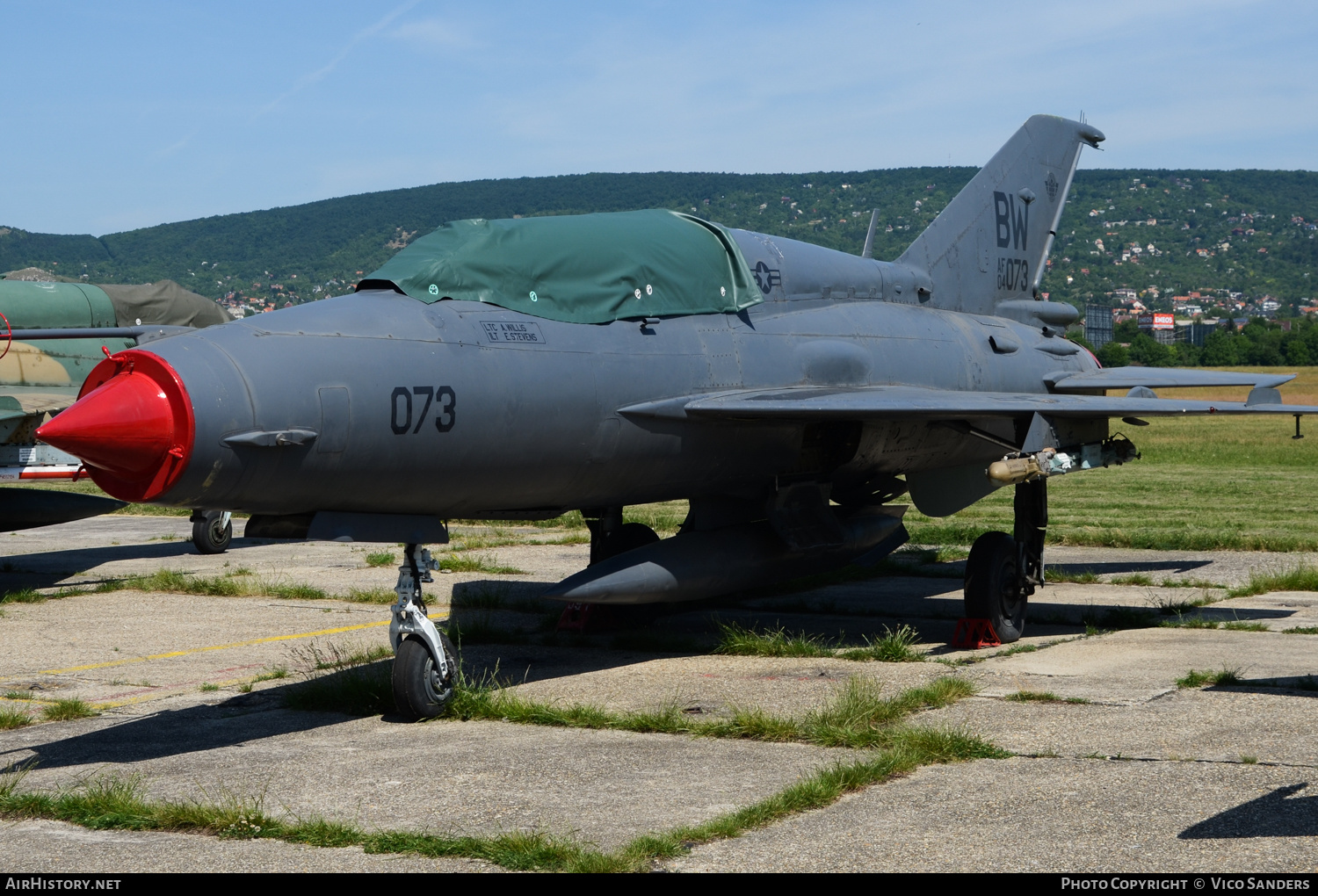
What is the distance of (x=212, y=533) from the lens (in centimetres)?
1858

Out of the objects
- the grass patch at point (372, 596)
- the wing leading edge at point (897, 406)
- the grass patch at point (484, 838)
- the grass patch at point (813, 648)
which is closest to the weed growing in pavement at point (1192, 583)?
the wing leading edge at point (897, 406)

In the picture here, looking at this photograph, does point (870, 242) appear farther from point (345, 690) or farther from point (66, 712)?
point (66, 712)

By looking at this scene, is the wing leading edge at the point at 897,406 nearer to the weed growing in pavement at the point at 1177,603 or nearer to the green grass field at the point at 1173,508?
the weed growing in pavement at the point at 1177,603

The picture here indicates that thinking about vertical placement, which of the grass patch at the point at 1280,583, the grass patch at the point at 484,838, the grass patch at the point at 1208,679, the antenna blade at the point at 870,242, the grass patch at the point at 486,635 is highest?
the antenna blade at the point at 870,242

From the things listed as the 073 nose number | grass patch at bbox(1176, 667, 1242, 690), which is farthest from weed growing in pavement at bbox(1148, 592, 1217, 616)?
the 073 nose number

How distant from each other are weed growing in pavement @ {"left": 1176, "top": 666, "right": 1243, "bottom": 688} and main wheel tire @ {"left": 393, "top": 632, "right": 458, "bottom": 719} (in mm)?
4939

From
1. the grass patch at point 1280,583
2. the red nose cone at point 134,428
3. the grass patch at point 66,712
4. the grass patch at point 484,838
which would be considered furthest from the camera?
the grass patch at point 1280,583

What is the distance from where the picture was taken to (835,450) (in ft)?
37.4

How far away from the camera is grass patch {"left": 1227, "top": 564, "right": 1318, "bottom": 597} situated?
13.8 metres

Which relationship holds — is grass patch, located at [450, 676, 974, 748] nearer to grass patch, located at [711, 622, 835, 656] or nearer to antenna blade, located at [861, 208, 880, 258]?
grass patch, located at [711, 622, 835, 656]

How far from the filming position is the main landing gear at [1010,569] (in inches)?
441

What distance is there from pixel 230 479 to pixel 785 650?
4.93m

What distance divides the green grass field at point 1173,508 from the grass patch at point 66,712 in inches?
272

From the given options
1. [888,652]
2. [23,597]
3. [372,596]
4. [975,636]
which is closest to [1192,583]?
[975,636]
